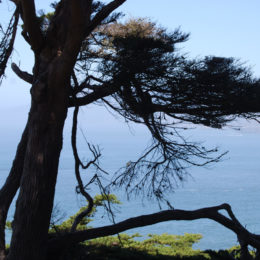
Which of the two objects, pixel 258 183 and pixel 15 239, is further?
pixel 258 183

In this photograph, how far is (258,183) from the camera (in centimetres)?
1555

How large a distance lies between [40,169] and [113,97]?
88 centimetres

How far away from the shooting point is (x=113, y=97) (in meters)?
3.52

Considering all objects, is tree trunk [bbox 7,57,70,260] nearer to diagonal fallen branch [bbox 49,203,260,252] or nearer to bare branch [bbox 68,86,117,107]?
diagonal fallen branch [bbox 49,203,260,252]

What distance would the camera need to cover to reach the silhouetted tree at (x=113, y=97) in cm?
300

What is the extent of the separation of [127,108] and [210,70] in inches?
28.4

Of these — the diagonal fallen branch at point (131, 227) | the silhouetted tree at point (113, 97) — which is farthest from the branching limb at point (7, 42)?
the diagonal fallen branch at point (131, 227)

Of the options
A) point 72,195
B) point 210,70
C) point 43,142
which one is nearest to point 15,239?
point 43,142

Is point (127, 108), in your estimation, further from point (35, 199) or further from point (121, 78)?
point (35, 199)

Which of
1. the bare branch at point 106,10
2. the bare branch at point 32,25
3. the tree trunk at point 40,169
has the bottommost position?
the tree trunk at point 40,169

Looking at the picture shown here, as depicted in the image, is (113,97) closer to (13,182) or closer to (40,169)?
Result: (40,169)

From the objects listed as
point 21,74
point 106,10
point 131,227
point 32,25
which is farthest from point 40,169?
point 106,10

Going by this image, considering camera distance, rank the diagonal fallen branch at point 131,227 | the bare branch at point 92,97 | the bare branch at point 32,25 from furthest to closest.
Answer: the bare branch at point 92,97 → the diagonal fallen branch at point 131,227 → the bare branch at point 32,25

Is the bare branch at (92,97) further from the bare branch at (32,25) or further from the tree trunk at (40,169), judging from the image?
the bare branch at (32,25)
